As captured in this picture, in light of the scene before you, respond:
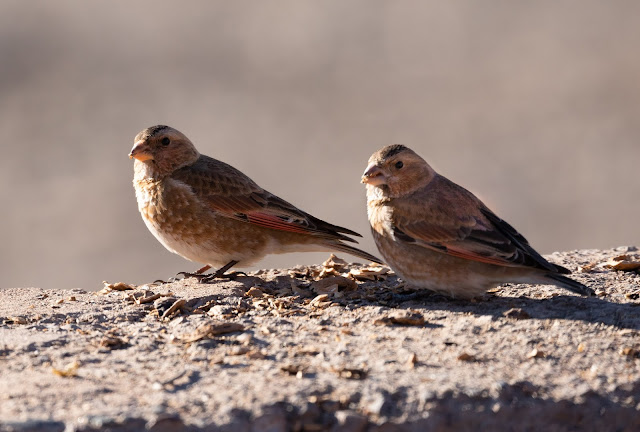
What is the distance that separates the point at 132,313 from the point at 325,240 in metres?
1.57

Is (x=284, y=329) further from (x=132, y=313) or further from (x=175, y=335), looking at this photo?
(x=132, y=313)

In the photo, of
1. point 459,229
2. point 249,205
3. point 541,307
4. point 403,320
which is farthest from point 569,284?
point 249,205

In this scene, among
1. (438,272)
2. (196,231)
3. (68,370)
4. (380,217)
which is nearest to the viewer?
(68,370)

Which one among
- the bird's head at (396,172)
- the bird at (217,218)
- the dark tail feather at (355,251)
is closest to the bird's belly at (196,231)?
the bird at (217,218)

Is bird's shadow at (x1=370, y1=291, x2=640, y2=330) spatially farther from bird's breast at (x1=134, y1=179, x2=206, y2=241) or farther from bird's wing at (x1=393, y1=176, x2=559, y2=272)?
bird's breast at (x1=134, y1=179, x2=206, y2=241)

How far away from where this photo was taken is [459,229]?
503cm

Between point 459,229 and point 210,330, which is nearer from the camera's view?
point 210,330

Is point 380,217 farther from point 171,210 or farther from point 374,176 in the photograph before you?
point 171,210

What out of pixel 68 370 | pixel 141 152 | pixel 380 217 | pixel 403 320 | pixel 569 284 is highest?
pixel 141 152

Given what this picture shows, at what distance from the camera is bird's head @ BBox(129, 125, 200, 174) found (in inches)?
244

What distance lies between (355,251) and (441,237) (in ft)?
3.23

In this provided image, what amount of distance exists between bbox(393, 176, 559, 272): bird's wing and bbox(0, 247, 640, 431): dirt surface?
0.98 ft

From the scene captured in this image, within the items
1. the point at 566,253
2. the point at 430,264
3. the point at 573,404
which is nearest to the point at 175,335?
the point at 430,264

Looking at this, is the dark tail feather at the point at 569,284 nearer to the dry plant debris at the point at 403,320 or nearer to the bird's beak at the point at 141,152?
the dry plant debris at the point at 403,320
